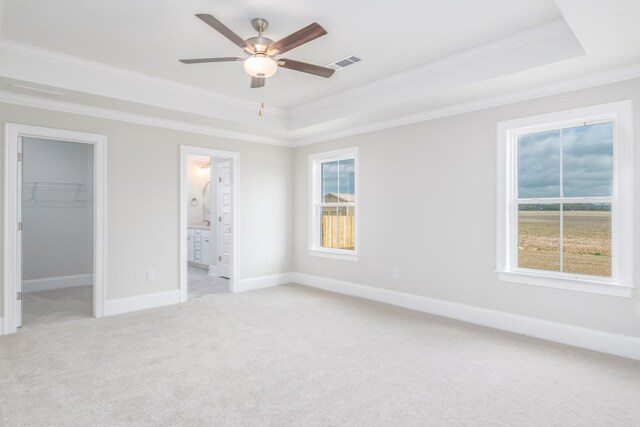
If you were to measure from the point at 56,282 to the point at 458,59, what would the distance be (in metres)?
6.70

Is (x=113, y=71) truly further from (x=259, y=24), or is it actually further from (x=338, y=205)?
(x=338, y=205)

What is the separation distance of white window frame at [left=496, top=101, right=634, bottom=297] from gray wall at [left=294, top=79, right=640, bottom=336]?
0.06 meters

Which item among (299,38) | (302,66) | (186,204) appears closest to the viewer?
(299,38)

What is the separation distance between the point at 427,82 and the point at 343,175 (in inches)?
88.1

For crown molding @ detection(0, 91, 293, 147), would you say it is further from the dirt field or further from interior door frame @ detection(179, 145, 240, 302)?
the dirt field

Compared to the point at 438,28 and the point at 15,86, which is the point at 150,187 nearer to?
the point at 15,86

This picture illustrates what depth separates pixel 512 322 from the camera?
382cm

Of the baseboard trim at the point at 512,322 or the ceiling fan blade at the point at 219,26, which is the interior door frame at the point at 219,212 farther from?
the ceiling fan blade at the point at 219,26

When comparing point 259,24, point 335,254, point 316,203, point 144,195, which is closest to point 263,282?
point 335,254

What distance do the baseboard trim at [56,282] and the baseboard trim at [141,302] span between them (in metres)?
2.34

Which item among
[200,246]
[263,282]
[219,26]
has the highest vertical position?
[219,26]

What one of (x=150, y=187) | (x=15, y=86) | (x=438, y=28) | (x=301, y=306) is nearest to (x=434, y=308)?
(x=301, y=306)

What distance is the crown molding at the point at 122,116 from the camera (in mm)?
3906

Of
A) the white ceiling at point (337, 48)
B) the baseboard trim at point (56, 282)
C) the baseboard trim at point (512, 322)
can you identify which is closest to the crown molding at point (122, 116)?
the white ceiling at point (337, 48)
